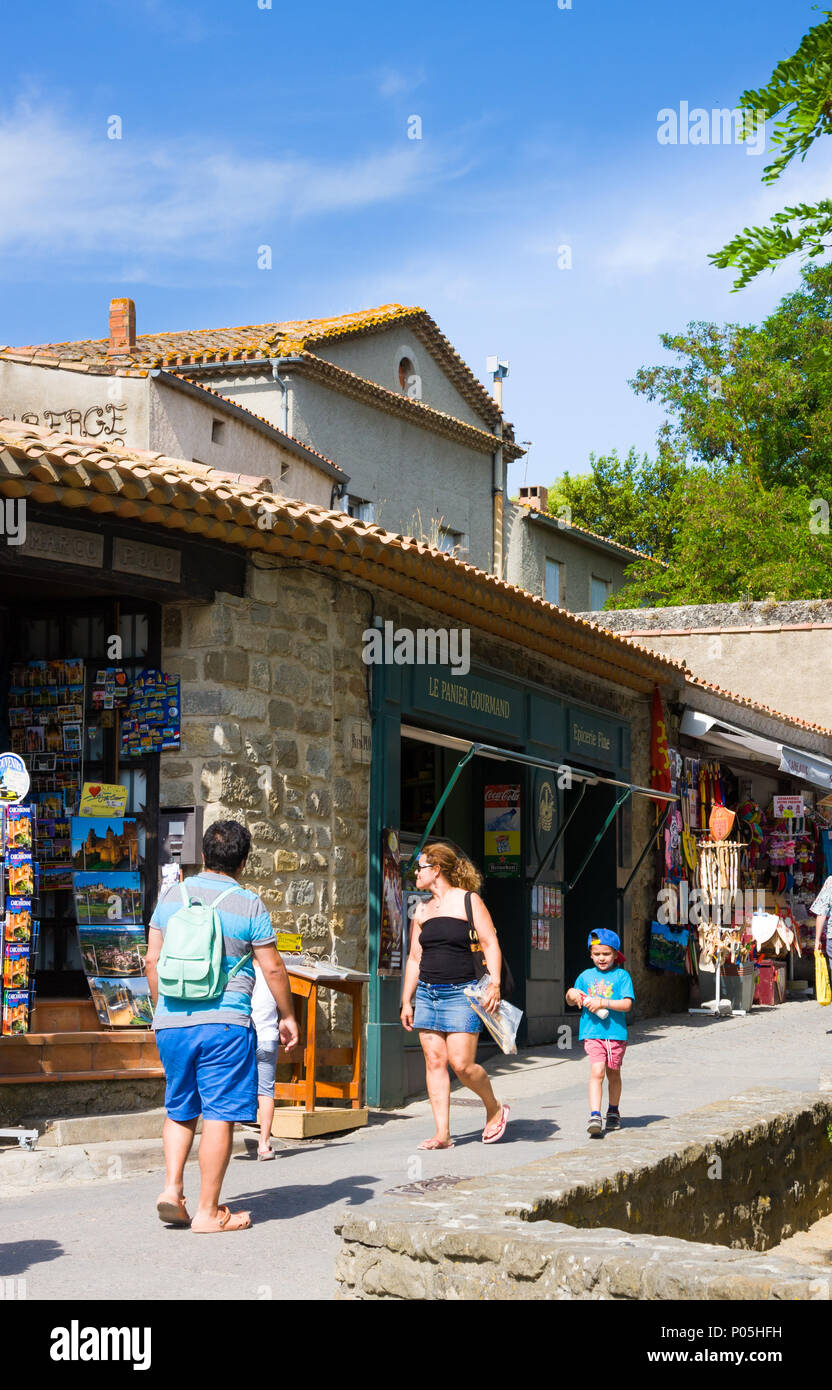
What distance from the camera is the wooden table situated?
28.3 feet

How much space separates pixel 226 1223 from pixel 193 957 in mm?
1051

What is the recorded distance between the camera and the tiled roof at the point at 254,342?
2191cm

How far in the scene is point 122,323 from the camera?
21844mm

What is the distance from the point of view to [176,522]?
8.28m

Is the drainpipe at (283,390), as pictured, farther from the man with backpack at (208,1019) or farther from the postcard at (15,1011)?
the man with backpack at (208,1019)

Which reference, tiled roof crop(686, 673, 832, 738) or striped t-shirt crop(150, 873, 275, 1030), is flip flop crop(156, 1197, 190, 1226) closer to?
striped t-shirt crop(150, 873, 275, 1030)

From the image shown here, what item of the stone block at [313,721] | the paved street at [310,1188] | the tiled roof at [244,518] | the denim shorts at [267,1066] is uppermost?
the tiled roof at [244,518]

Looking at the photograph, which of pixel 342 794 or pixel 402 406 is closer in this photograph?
pixel 342 794

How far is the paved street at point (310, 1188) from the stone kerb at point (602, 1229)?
11.4 inches

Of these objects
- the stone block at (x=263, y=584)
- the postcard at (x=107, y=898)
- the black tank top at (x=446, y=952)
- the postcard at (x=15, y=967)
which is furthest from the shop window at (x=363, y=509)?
the postcard at (x=15, y=967)

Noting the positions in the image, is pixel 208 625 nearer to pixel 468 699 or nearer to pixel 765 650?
pixel 468 699

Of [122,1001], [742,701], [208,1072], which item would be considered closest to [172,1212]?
[208,1072]

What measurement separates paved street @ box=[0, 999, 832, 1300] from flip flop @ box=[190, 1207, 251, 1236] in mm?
39

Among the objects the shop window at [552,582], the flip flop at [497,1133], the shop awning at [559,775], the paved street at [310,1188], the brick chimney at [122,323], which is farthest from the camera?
the shop window at [552,582]
